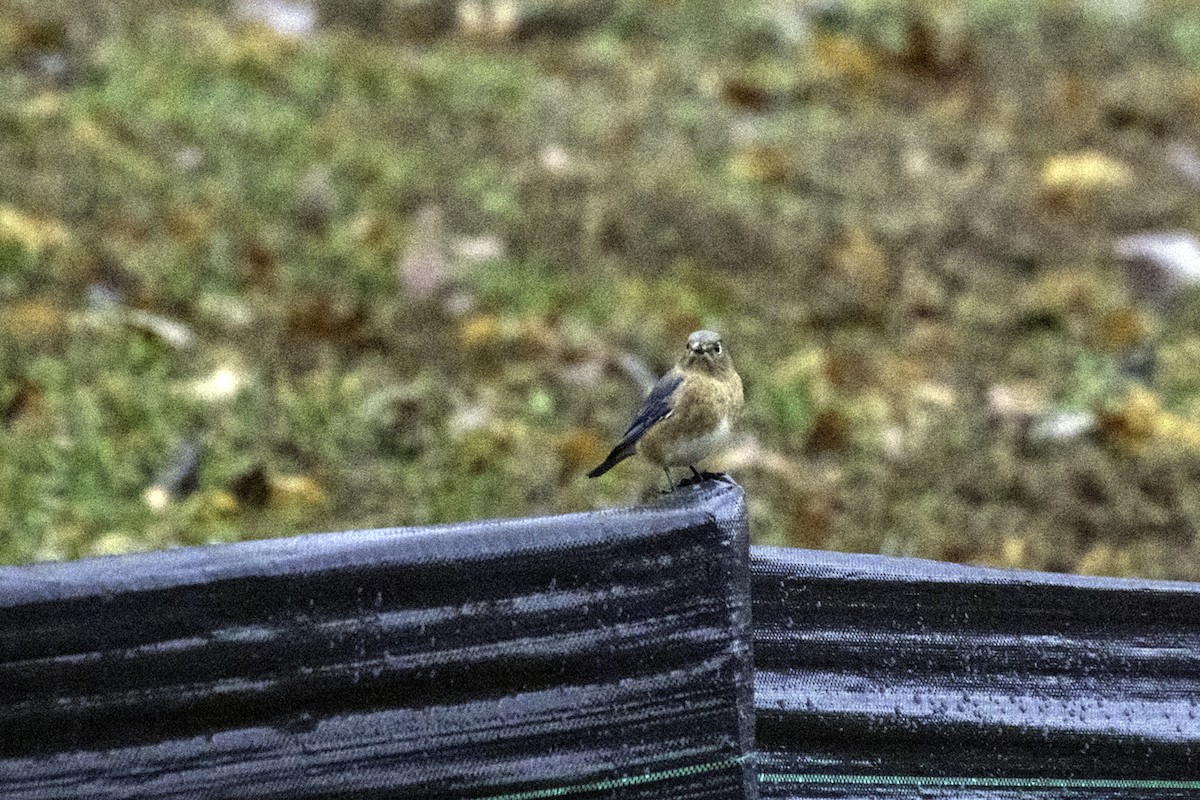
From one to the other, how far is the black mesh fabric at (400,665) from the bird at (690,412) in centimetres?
104

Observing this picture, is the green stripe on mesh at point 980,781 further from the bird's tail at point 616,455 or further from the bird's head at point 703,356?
the bird's head at point 703,356

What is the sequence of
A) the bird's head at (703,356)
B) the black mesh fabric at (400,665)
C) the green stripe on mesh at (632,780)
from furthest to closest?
the bird's head at (703,356) < the green stripe on mesh at (632,780) < the black mesh fabric at (400,665)

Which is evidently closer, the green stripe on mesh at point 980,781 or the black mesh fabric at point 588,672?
the black mesh fabric at point 588,672

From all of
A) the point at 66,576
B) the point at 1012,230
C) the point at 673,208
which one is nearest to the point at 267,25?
the point at 673,208

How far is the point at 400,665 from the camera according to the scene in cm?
215

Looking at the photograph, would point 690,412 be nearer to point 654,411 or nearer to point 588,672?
point 654,411

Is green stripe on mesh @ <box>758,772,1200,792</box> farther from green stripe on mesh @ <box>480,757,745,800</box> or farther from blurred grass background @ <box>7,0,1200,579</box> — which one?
blurred grass background @ <box>7,0,1200,579</box>

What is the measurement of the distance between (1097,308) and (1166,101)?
10.0 ft

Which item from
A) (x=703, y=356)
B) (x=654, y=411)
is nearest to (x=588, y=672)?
(x=654, y=411)

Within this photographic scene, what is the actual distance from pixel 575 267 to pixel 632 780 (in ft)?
16.2

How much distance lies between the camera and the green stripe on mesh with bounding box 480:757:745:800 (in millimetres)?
2246

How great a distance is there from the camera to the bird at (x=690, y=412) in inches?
133

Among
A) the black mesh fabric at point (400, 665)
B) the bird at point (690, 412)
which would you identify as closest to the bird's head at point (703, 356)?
the bird at point (690, 412)

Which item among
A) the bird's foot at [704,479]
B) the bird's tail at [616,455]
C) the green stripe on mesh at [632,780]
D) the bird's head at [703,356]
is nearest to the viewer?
the green stripe on mesh at [632,780]
